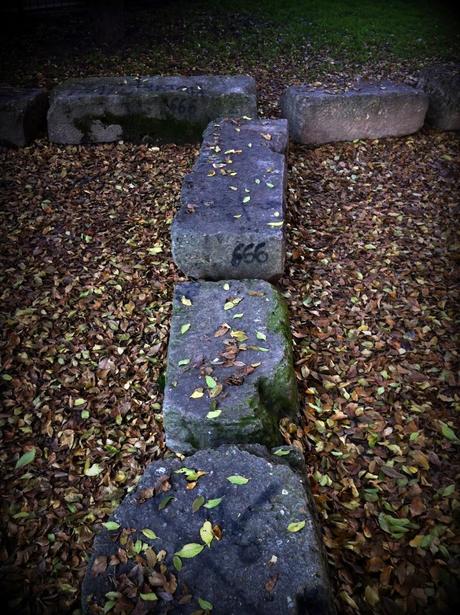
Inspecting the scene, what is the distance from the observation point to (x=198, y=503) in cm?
232

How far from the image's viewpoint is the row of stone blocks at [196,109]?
19.7ft

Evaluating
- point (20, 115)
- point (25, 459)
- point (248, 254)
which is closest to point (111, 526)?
point (25, 459)

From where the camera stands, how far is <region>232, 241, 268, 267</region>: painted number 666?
149 inches

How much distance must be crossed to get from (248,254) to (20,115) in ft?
13.5

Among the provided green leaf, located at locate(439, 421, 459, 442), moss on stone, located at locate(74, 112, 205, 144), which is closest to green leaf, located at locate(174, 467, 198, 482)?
green leaf, located at locate(439, 421, 459, 442)

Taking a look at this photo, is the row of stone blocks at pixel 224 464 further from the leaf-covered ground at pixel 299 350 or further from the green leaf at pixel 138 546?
the leaf-covered ground at pixel 299 350

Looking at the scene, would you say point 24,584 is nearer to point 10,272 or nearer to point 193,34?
point 10,272

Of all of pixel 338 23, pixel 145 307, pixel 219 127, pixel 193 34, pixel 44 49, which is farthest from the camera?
pixel 338 23

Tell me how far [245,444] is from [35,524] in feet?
4.38

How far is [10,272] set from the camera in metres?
4.38

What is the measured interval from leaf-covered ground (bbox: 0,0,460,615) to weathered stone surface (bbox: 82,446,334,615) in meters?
0.45

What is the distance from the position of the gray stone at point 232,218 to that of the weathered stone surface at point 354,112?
1.57 m

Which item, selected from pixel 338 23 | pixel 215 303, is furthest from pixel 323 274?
pixel 338 23

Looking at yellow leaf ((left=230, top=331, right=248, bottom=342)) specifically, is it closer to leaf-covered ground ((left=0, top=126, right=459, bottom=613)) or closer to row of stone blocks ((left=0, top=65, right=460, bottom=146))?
leaf-covered ground ((left=0, top=126, right=459, bottom=613))
